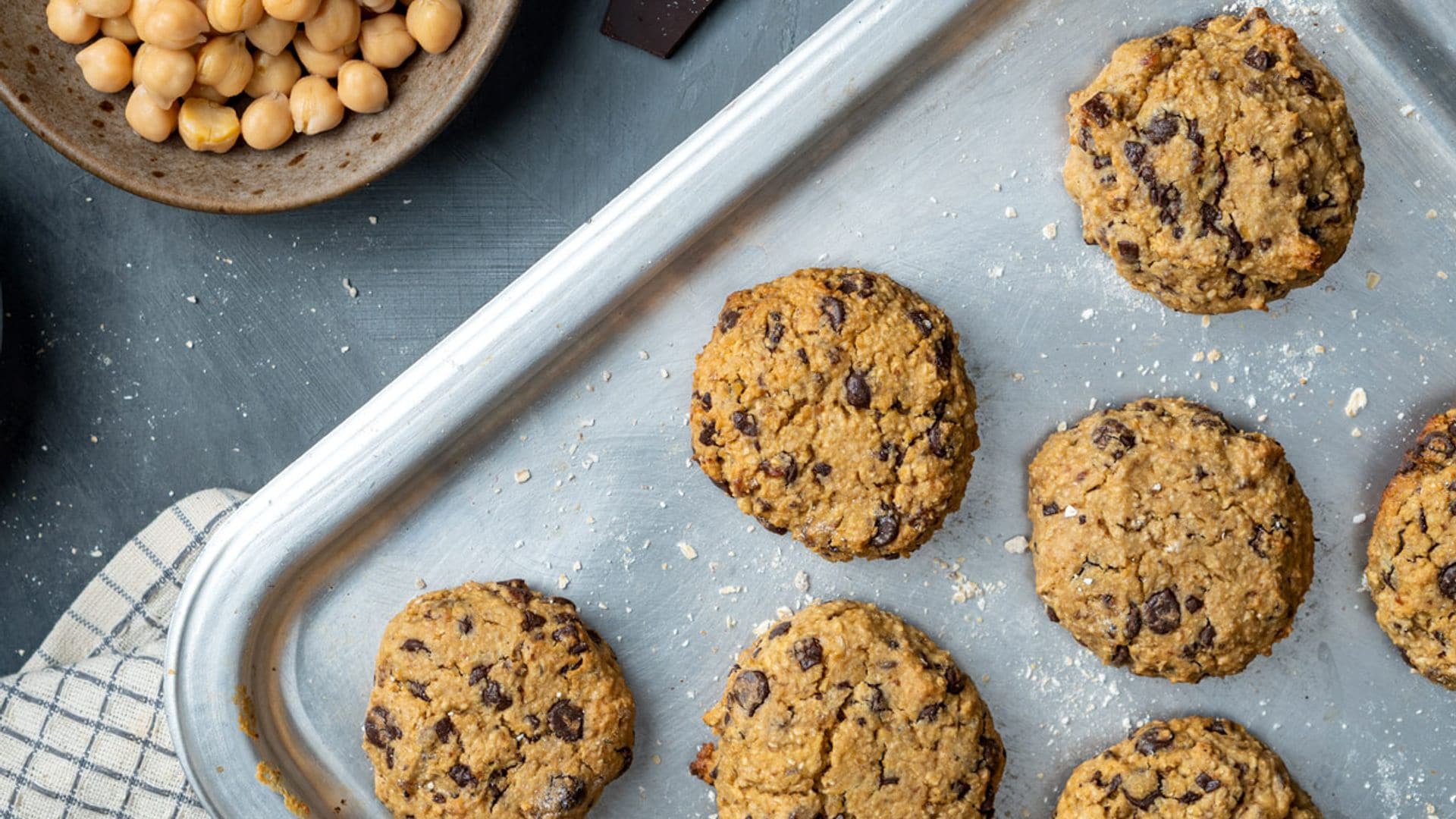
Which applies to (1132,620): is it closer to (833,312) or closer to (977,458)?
(977,458)

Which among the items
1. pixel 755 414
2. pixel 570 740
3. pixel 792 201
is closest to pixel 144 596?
pixel 570 740

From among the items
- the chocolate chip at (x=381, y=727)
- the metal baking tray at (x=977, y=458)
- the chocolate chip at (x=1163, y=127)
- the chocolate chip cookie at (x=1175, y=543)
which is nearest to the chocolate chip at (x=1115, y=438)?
the chocolate chip cookie at (x=1175, y=543)

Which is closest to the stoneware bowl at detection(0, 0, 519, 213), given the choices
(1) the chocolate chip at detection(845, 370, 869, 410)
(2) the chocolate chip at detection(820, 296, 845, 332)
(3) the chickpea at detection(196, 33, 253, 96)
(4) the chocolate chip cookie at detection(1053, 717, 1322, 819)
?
(3) the chickpea at detection(196, 33, 253, 96)

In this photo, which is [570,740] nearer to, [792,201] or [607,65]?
[792,201]

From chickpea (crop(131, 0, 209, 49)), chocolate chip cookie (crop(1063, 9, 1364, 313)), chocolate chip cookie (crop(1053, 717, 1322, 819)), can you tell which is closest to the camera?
chocolate chip cookie (crop(1063, 9, 1364, 313))

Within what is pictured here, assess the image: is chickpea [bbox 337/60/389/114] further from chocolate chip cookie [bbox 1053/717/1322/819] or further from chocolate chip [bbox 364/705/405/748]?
chocolate chip cookie [bbox 1053/717/1322/819]

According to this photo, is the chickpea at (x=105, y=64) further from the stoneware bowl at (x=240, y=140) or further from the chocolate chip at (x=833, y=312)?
the chocolate chip at (x=833, y=312)
